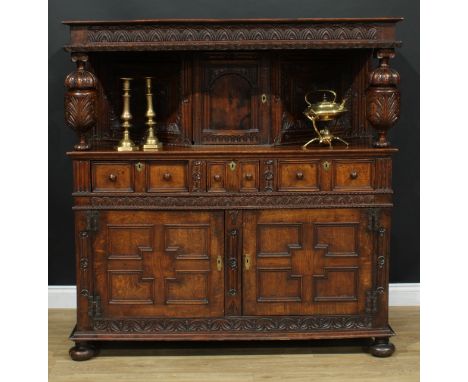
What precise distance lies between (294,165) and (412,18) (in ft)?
4.60

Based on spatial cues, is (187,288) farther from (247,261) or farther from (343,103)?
(343,103)

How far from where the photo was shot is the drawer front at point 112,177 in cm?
389

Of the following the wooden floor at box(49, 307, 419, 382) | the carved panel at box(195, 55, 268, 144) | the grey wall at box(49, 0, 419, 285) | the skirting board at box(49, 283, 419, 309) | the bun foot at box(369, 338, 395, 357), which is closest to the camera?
the wooden floor at box(49, 307, 419, 382)

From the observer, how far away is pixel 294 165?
3904 mm

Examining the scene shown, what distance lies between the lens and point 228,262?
155 inches

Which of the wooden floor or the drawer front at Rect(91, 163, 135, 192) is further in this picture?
the drawer front at Rect(91, 163, 135, 192)

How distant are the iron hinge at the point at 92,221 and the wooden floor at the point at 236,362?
707 millimetres

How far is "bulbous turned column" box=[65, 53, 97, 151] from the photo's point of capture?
3832 millimetres

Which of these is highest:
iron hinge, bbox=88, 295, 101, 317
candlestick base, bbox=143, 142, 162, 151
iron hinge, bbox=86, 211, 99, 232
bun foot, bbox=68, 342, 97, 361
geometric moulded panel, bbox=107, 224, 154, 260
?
candlestick base, bbox=143, 142, 162, 151

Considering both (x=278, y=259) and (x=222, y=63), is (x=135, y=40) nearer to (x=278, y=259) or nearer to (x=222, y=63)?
(x=222, y=63)


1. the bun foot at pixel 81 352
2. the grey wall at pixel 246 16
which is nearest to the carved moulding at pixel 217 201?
the bun foot at pixel 81 352

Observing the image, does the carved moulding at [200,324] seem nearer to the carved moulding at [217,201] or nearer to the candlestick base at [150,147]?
the carved moulding at [217,201]

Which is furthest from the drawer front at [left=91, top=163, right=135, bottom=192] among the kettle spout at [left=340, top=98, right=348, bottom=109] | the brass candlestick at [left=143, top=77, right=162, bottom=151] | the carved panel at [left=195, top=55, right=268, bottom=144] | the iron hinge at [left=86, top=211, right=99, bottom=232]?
the kettle spout at [left=340, top=98, right=348, bottom=109]

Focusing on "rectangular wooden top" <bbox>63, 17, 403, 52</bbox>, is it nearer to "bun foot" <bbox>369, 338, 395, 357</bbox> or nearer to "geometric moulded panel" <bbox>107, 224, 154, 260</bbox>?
"geometric moulded panel" <bbox>107, 224, 154, 260</bbox>
